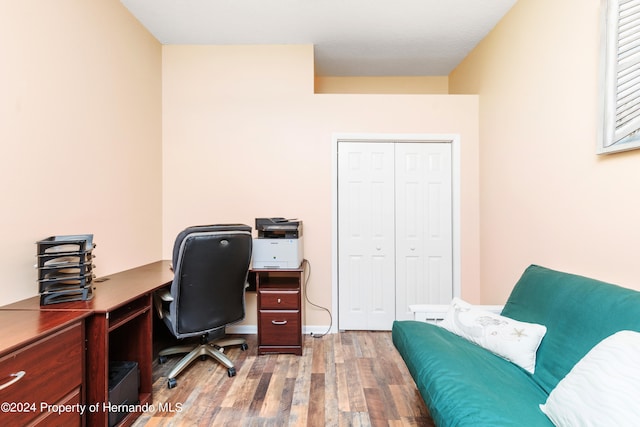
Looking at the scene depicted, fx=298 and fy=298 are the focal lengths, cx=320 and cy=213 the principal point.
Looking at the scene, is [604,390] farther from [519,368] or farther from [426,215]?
[426,215]

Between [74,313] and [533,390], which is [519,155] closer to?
[533,390]

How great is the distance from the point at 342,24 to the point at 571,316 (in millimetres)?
2734

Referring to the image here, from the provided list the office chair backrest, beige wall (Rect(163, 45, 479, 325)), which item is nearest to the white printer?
the office chair backrest

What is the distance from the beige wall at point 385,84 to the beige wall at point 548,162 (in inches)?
28.4

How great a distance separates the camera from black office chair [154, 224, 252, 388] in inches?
77.3

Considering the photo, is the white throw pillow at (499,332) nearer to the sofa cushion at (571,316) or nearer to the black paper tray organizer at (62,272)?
the sofa cushion at (571,316)

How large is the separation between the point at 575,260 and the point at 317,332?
7.34ft

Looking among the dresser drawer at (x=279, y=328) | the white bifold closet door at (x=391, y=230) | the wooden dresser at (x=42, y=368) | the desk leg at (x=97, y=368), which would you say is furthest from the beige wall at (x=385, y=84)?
Result: the wooden dresser at (x=42, y=368)

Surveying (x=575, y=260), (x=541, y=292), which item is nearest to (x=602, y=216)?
(x=575, y=260)

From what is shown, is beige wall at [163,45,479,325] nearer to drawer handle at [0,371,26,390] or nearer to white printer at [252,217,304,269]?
white printer at [252,217,304,269]

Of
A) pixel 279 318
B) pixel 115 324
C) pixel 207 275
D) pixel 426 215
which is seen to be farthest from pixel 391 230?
pixel 115 324

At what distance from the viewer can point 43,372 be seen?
1.19 meters

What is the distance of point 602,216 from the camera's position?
166 centimetres

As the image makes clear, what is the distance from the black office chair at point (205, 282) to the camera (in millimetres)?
1964
